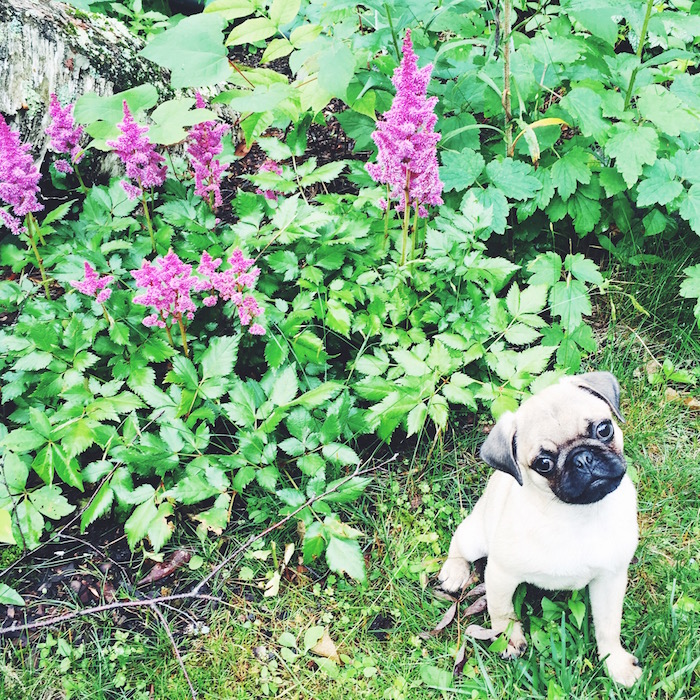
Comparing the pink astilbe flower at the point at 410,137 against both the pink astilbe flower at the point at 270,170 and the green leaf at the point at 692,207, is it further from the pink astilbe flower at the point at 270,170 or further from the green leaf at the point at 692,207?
the green leaf at the point at 692,207

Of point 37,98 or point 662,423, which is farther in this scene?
point 37,98

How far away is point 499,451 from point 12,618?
6.18 ft

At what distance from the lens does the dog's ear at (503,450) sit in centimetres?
182

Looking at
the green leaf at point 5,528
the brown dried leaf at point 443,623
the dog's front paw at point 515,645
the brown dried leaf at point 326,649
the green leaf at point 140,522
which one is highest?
the green leaf at point 5,528

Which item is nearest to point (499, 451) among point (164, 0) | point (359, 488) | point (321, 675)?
point (359, 488)

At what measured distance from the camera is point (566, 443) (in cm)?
177

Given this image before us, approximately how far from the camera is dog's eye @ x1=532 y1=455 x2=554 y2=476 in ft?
5.82

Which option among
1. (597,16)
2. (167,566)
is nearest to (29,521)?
(167,566)

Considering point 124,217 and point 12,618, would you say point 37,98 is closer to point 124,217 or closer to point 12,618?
point 124,217

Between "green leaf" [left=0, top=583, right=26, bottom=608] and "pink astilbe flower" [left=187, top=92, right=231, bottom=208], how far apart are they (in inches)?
68.6

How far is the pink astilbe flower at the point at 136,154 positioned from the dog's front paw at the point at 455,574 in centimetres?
194

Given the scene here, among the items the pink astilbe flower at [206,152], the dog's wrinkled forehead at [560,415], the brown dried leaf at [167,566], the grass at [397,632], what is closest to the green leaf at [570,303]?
the grass at [397,632]

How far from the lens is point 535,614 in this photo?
2.28m

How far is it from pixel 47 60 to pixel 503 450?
307 cm
